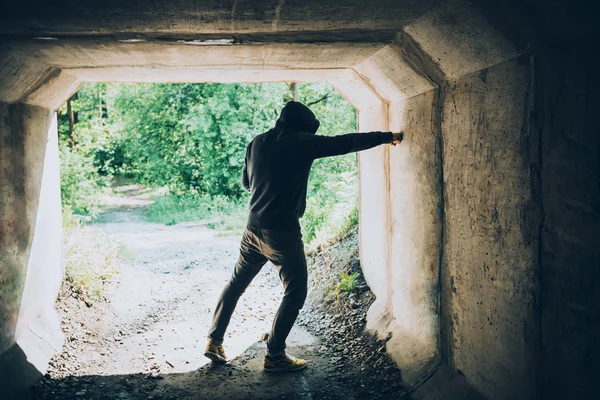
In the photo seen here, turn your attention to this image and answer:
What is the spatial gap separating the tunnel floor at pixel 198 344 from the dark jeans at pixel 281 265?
0.48m

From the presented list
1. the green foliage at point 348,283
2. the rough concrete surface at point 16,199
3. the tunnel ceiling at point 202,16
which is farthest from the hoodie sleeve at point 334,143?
the rough concrete surface at point 16,199

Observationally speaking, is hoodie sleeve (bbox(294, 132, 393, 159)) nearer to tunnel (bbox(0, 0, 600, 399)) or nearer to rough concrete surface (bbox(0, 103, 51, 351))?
tunnel (bbox(0, 0, 600, 399))

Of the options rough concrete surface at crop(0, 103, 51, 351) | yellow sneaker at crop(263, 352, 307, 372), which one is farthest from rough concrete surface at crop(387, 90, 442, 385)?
rough concrete surface at crop(0, 103, 51, 351)

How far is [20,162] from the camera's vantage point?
4809 mm

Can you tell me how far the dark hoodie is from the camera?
4.44 meters

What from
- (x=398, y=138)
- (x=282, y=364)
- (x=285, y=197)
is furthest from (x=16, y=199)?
(x=398, y=138)

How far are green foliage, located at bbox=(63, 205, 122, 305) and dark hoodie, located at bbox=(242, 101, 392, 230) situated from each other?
3004 millimetres

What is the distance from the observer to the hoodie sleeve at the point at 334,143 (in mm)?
4312

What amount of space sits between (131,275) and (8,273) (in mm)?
3683

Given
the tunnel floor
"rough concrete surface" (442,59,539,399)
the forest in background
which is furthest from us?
the forest in background

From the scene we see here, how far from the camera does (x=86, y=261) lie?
6887 millimetres

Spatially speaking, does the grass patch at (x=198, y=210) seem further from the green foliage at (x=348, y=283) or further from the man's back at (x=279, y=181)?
the man's back at (x=279, y=181)

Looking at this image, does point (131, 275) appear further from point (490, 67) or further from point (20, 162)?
point (490, 67)

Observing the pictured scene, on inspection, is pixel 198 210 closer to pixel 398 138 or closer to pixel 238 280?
pixel 238 280
